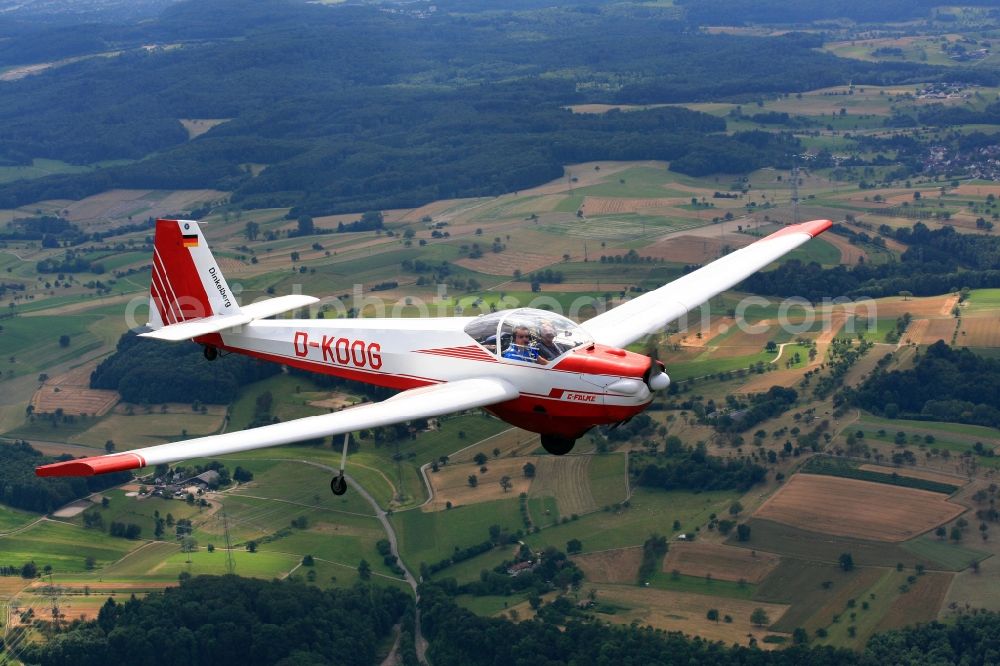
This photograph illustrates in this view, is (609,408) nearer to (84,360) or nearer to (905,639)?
(905,639)

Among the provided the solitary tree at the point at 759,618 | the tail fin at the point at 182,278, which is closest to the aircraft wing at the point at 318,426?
the tail fin at the point at 182,278

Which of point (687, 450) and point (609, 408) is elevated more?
point (609, 408)

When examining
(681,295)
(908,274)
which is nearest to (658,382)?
(681,295)

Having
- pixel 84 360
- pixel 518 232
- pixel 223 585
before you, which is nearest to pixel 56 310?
pixel 84 360

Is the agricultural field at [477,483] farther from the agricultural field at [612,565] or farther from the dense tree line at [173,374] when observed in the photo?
the dense tree line at [173,374]

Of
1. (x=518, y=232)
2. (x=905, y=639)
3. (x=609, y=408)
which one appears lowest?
(x=905, y=639)

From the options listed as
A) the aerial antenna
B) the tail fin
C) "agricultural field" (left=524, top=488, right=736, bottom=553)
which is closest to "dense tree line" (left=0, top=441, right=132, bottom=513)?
the aerial antenna
